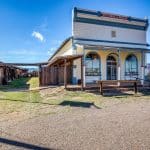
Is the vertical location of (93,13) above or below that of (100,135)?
above

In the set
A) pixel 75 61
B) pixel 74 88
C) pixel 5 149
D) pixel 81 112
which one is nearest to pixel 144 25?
pixel 75 61

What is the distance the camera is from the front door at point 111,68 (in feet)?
71.9

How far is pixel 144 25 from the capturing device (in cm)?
2375

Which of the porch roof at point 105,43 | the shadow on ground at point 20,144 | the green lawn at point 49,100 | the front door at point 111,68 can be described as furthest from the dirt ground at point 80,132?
the front door at point 111,68

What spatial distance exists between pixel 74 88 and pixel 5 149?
37.1ft

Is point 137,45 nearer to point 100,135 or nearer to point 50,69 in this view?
point 50,69

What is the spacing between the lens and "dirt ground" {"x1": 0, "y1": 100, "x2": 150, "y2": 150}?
494cm

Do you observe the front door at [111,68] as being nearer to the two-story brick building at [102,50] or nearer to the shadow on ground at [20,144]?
the two-story brick building at [102,50]

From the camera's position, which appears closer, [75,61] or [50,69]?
[75,61]

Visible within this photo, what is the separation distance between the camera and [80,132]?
233 inches

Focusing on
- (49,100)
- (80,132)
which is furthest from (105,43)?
(80,132)

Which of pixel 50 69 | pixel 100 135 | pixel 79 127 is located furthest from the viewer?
pixel 50 69

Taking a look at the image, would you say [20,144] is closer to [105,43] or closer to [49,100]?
[49,100]

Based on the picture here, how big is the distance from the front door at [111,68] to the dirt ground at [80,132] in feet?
45.7
